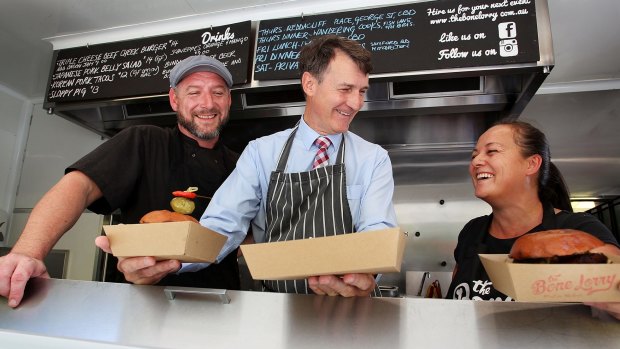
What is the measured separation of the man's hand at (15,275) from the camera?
901 millimetres

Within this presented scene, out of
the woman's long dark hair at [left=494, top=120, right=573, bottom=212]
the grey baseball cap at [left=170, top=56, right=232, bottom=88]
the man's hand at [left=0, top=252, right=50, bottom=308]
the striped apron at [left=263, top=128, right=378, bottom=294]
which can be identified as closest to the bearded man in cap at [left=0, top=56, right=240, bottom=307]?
the grey baseball cap at [left=170, top=56, right=232, bottom=88]

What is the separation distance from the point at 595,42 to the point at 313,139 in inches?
94.9

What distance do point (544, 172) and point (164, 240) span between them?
61.7 inches

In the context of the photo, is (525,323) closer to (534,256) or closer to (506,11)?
(534,256)

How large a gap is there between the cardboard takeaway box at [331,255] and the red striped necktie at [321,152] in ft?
2.24

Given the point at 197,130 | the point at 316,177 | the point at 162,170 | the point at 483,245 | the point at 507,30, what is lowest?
the point at 483,245

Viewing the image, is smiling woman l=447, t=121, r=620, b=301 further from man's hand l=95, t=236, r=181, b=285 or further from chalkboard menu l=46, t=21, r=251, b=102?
chalkboard menu l=46, t=21, r=251, b=102

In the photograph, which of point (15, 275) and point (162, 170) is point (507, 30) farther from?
point (15, 275)

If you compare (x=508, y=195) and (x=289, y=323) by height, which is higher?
(x=508, y=195)

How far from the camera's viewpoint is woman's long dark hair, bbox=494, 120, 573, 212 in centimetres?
176

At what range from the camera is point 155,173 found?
1731mm

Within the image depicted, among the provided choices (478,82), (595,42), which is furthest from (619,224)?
(478,82)

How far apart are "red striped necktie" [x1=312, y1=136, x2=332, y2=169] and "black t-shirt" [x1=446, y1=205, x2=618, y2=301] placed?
0.68m

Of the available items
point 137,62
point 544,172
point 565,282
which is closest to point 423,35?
point 544,172
